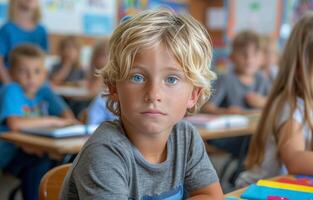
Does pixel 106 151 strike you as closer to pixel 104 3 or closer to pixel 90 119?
pixel 90 119

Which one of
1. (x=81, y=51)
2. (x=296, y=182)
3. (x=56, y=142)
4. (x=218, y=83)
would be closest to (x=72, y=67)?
(x=81, y=51)

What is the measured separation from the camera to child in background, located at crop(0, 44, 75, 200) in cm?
271

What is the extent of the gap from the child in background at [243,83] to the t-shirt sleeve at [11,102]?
1.39 meters

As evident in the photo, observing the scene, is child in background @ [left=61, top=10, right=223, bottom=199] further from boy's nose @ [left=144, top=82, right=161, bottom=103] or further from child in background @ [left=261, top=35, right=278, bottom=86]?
child in background @ [left=261, top=35, right=278, bottom=86]

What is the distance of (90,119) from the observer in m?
2.85

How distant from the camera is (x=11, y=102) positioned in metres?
2.94

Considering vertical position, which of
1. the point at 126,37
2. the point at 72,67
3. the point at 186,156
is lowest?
the point at 72,67

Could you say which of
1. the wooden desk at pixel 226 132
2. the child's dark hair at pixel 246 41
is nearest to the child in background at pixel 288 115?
the wooden desk at pixel 226 132

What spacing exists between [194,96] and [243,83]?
9.34ft

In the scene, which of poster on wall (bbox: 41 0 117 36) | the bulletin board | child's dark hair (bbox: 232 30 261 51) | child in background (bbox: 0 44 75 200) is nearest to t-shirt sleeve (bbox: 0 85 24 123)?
child in background (bbox: 0 44 75 200)

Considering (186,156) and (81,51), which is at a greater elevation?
(186,156)

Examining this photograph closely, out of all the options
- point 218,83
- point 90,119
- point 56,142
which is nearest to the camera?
point 56,142

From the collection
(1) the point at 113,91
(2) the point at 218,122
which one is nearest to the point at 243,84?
(2) the point at 218,122

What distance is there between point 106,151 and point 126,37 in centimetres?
24
